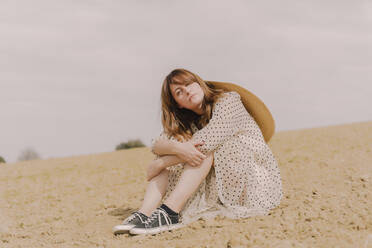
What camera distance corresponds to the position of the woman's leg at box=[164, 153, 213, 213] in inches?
136

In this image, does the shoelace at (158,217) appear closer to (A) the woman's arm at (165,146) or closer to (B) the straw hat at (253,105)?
(A) the woman's arm at (165,146)

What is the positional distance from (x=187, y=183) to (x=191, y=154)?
0.25 metres

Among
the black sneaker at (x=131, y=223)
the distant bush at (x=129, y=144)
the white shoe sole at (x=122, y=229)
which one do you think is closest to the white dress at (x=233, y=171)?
the black sneaker at (x=131, y=223)

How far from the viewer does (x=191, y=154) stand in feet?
11.2

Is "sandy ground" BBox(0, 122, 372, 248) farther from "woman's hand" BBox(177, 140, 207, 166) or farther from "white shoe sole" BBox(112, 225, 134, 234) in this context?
"woman's hand" BBox(177, 140, 207, 166)

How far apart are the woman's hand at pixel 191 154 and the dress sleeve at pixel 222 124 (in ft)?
0.18

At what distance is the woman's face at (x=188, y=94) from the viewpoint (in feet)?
12.0

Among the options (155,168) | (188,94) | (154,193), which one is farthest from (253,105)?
(154,193)

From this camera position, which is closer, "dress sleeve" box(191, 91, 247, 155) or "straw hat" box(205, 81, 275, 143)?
"dress sleeve" box(191, 91, 247, 155)

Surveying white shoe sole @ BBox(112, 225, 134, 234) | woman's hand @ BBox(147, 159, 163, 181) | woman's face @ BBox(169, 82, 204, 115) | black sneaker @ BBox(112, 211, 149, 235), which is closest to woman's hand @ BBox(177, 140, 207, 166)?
woman's hand @ BBox(147, 159, 163, 181)

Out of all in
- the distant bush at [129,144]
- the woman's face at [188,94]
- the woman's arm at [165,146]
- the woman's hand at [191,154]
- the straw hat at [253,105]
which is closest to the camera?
the woman's hand at [191,154]

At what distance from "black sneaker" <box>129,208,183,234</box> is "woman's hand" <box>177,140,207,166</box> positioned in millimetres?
493

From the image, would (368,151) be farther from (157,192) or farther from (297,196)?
(157,192)

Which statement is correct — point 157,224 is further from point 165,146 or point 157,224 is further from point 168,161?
point 165,146
